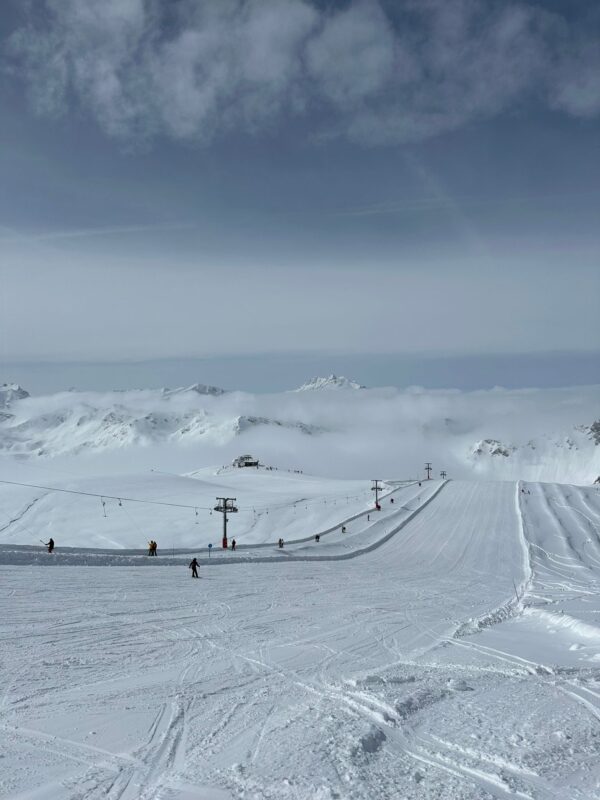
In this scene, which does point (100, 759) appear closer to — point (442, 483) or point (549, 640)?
point (549, 640)

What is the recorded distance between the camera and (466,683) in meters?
10.5

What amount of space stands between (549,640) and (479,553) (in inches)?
1335

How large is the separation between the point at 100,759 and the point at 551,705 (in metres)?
6.37

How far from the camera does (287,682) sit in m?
11.0

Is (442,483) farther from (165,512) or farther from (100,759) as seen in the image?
(100,759)

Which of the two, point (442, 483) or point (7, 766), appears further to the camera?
point (442, 483)

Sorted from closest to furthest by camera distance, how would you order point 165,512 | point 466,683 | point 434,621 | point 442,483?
point 466,683 → point 434,621 → point 165,512 → point 442,483

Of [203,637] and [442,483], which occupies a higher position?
[442,483]

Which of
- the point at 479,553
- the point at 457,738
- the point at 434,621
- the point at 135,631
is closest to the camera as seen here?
the point at 457,738

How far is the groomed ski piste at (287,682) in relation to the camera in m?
6.77

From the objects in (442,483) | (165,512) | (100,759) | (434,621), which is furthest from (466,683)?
(442,483)

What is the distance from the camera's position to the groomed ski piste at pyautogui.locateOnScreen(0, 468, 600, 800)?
22.2 ft

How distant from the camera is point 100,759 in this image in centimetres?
732

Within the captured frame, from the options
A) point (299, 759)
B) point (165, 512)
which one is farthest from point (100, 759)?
point (165, 512)
